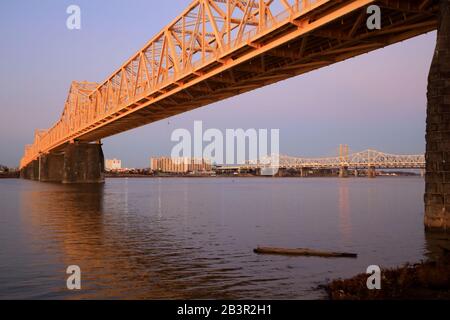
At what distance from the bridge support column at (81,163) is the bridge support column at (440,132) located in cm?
9779

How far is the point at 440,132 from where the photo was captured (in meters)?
22.0

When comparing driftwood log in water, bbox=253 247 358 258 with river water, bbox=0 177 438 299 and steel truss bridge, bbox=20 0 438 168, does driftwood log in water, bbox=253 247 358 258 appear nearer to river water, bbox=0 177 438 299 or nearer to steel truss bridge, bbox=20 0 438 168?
river water, bbox=0 177 438 299

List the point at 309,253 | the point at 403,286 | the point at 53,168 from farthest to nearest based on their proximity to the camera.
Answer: the point at 53,168
the point at 309,253
the point at 403,286

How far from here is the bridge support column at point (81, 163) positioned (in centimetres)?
11206

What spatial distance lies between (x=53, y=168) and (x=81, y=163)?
39379 mm

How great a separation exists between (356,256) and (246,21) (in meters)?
21.0

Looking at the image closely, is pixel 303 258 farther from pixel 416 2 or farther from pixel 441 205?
pixel 416 2

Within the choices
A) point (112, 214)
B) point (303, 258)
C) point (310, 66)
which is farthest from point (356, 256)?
point (112, 214)

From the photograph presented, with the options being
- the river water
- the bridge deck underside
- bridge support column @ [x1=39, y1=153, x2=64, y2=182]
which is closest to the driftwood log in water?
the river water

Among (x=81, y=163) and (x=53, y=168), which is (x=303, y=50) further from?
(x=53, y=168)

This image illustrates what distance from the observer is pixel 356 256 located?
21.0 m

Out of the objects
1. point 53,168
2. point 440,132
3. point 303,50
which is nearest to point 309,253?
point 440,132

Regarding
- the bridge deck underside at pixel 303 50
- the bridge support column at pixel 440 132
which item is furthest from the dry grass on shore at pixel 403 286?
the bridge deck underside at pixel 303 50

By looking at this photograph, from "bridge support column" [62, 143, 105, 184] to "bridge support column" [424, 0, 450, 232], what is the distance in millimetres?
97785
